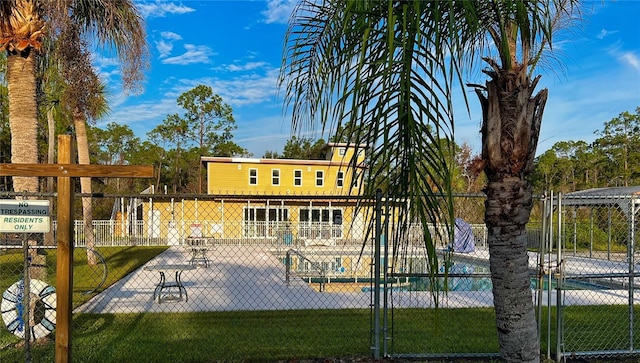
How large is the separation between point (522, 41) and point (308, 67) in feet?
4.89

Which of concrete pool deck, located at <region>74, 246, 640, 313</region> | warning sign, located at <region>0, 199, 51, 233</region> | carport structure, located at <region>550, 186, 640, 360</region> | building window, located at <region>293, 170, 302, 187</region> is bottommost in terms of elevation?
concrete pool deck, located at <region>74, 246, 640, 313</region>

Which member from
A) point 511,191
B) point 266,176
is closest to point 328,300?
point 511,191

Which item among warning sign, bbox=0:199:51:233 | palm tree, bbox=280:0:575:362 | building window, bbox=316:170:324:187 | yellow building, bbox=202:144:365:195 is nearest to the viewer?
palm tree, bbox=280:0:575:362

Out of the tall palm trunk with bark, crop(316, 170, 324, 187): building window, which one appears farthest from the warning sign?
crop(316, 170, 324, 187): building window

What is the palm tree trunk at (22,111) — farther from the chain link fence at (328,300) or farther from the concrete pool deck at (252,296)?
the concrete pool deck at (252,296)

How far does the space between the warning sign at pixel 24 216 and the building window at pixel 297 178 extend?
24.1 m

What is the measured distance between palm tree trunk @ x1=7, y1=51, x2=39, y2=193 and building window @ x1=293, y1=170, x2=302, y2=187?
21.3 m

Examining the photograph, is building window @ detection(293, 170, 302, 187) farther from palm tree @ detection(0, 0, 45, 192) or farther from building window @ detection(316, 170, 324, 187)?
palm tree @ detection(0, 0, 45, 192)

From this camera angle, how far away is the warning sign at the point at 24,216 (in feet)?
13.1

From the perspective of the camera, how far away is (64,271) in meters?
3.91

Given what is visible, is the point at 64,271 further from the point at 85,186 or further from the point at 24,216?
the point at 85,186

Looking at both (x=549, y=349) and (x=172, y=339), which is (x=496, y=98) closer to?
(x=549, y=349)

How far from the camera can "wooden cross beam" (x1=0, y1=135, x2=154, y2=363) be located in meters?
3.87

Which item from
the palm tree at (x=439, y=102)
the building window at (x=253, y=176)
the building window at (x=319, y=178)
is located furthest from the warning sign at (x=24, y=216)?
the building window at (x=319, y=178)
